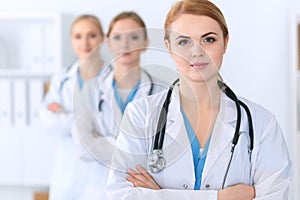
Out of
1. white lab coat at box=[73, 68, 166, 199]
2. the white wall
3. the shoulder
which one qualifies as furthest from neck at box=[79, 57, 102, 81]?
the shoulder

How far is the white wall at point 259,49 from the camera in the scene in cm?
125

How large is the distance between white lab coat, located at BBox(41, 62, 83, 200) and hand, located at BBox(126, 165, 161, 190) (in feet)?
2.13

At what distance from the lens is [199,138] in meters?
1.21

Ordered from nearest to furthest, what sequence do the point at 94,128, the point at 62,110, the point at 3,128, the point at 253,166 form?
the point at 253,166 < the point at 94,128 < the point at 62,110 < the point at 3,128

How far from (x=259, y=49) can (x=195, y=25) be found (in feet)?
0.56

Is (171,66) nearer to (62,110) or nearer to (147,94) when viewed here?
(147,94)

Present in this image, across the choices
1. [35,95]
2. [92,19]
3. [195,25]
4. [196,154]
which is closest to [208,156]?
[196,154]

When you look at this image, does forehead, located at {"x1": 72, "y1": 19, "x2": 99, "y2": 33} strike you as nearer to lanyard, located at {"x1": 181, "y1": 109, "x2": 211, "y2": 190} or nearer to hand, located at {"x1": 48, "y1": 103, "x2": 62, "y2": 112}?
hand, located at {"x1": 48, "y1": 103, "x2": 62, "y2": 112}

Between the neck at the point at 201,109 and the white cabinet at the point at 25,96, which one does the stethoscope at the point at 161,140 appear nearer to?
the neck at the point at 201,109

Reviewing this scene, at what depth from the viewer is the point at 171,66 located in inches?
48.3

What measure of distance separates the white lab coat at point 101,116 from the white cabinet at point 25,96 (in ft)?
2.63

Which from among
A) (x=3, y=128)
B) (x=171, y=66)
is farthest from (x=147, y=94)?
(x=3, y=128)

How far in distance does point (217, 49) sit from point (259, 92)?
0.13 metres

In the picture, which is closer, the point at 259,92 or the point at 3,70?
the point at 259,92
